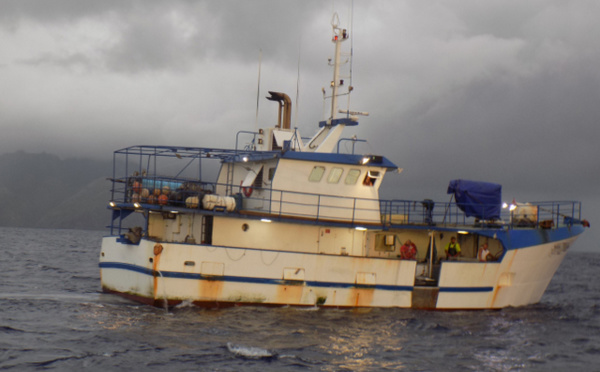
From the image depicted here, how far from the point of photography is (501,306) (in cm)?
2389

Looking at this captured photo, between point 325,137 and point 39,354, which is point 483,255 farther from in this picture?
point 39,354

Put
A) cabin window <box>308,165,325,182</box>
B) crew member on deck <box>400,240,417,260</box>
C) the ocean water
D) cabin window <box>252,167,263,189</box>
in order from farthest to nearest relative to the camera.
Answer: cabin window <box>252,167,263,189</box>
crew member on deck <box>400,240,417,260</box>
cabin window <box>308,165,325,182</box>
the ocean water

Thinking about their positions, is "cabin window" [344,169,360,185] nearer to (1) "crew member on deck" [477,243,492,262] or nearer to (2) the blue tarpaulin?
(2) the blue tarpaulin

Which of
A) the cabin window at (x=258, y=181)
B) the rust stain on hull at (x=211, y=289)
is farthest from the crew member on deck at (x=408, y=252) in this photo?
the rust stain on hull at (x=211, y=289)

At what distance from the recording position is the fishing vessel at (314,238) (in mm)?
20656

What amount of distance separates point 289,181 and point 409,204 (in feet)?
16.0

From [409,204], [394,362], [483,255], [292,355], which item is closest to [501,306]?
[483,255]

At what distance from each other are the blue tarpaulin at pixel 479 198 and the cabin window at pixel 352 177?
4.34 metres

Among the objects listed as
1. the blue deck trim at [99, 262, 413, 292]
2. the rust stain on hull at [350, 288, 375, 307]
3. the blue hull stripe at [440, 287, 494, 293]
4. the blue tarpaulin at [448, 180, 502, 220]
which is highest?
the blue tarpaulin at [448, 180, 502, 220]

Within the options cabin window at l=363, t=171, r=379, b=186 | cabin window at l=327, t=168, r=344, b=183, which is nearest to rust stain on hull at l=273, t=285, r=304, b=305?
cabin window at l=327, t=168, r=344, b=183

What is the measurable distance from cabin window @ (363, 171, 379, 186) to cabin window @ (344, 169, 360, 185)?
37cm

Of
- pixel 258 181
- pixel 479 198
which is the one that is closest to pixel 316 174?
pixel 258 181

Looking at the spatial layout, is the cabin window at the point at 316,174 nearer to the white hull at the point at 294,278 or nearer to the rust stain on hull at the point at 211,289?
the white hull at the point at 294,278

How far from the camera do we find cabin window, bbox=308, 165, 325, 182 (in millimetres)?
22391
